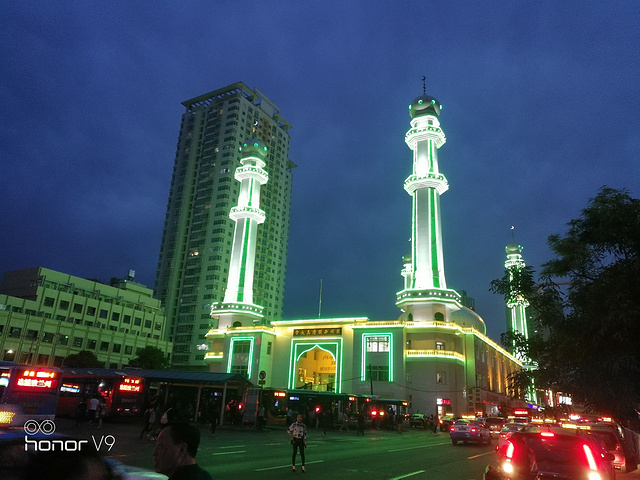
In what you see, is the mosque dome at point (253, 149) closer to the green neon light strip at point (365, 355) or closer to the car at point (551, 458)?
the green neon light strip at point (365, 355)

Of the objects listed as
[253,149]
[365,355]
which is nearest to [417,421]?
[365,355]

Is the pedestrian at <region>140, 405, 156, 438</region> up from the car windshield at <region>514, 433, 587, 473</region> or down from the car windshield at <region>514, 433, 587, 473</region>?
down

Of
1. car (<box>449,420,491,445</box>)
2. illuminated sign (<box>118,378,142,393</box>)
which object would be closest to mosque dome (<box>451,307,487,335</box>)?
car (<box>449,420,491,445</box>)

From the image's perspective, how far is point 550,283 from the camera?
15.6 m

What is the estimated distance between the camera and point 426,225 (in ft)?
208

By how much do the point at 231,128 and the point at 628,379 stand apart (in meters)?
99.9

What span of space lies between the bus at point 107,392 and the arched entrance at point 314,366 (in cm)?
3222

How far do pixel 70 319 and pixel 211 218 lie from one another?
120 ft

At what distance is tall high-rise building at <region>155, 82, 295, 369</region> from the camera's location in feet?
315

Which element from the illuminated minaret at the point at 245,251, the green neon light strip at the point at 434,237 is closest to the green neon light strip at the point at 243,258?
A: the illuminated minaret at the point at 245,251

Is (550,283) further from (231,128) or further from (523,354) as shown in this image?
(231,128)

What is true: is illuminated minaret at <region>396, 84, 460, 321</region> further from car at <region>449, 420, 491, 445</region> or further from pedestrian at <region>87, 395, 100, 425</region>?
pedestrian at <region>87, 395, 100, 425</region>

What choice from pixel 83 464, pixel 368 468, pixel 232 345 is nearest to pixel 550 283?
pixel 368 468

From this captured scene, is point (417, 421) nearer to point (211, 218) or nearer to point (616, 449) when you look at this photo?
point (616, 449)
